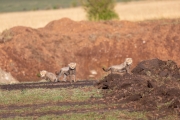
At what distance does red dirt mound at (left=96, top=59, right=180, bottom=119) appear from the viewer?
14195 millimetres

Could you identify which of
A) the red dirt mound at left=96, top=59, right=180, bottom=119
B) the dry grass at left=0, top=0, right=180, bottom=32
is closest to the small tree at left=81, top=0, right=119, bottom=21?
the dry grass at left=0, top=0, right=180, bottom=32

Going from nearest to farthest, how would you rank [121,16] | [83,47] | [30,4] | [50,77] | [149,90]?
[149,90] → [50,77] → [83,47] → [121,16] → [30,4]

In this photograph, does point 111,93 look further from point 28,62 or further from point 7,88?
point 28,62

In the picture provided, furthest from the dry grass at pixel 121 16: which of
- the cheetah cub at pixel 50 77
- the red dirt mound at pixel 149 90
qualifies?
the red dirt mound at pixel 149 90

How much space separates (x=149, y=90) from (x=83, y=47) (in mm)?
17096

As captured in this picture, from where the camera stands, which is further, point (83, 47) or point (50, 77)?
point (83, 47)

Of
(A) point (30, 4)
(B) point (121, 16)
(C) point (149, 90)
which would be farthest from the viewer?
(A) point (30, 4)

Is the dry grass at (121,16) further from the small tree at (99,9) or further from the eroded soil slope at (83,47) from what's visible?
the eroded soil slope at (83,47)

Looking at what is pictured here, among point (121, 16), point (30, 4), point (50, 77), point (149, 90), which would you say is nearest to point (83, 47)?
point (50, 77)

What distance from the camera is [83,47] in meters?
32.5

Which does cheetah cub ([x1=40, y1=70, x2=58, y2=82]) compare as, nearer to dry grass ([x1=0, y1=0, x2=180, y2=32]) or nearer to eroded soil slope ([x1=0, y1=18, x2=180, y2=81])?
eroded soil slope ([x1=0, y1=18, x2=180, y2=81])

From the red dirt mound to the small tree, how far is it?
21172 mm

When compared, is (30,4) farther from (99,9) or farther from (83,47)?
(83,47)

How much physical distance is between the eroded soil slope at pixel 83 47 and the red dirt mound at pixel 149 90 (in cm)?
1069
